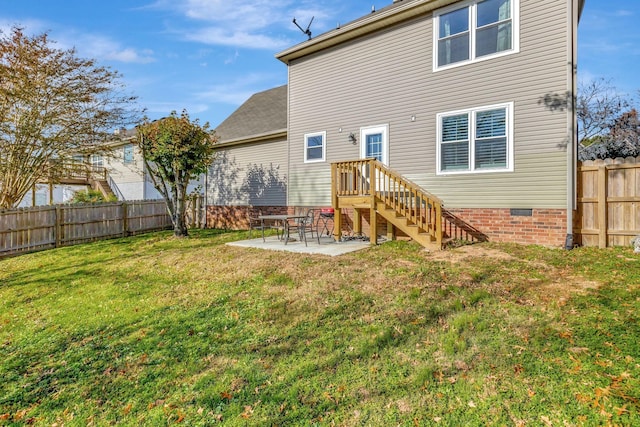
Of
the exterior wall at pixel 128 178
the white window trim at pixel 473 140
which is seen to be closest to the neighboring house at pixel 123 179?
the exterior wall at pixel 128 178

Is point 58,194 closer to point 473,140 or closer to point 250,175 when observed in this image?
point 250,175

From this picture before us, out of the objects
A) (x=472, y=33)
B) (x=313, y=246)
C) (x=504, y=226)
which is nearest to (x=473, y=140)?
(x=504, y=226)

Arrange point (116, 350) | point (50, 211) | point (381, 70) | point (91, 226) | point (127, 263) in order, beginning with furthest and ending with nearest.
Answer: point (91, 226)
point (50, 211)
point (381, 70)
point (127, 263)
point (116, 350)

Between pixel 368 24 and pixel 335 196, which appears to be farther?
pixel 368 24

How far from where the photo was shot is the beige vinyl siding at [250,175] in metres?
12.7

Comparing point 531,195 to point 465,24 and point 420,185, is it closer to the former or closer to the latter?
point 420,185

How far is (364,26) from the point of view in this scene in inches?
379

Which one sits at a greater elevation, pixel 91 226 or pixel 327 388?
pixel 91 226

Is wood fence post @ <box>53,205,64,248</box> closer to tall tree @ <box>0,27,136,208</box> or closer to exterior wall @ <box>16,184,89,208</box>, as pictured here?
tall tree @ <box>0,27,136,208</box>

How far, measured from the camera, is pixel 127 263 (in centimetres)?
822

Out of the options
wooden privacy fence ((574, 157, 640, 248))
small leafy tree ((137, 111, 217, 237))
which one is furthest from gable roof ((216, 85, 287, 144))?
wooden privacy fence ((574, 157, 640, 248))

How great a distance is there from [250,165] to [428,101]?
7.50 m

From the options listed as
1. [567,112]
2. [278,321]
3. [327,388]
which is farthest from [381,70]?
[327,388]

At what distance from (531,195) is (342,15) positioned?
8421 mm
